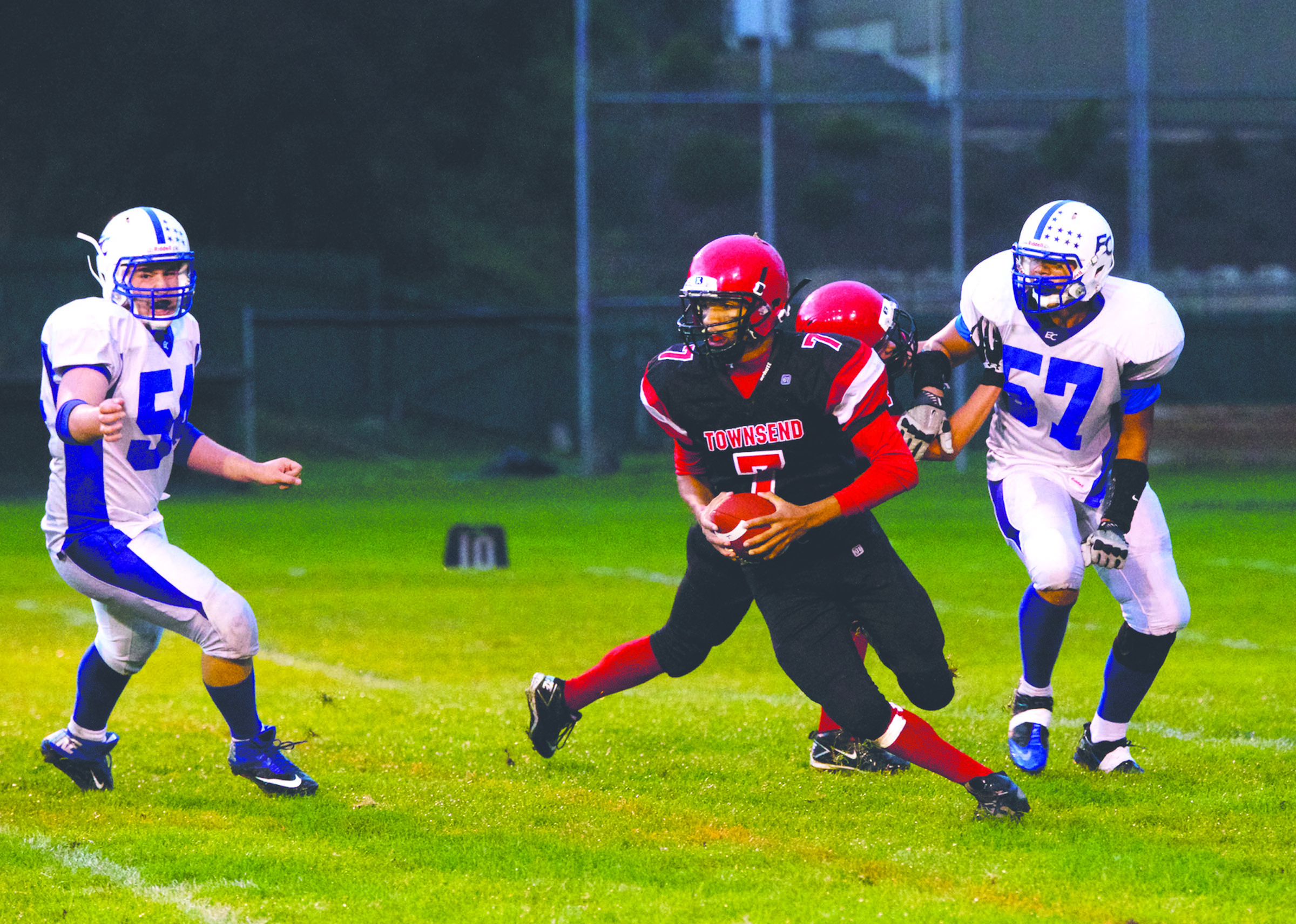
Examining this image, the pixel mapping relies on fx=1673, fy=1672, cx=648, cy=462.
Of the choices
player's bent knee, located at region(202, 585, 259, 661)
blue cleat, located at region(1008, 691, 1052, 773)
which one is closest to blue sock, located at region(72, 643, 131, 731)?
player's bent knee, located at region(202, 585, 259, 661)

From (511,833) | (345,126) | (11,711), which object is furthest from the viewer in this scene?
(345,126)

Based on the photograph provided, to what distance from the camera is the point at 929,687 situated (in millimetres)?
4863

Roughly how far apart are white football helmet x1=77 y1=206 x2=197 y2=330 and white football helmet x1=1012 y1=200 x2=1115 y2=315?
2.64 meters

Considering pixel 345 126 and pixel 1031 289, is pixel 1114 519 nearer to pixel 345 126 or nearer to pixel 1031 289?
pixel 1031 289

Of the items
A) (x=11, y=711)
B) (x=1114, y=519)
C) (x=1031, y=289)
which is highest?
(x=1031, y=289)

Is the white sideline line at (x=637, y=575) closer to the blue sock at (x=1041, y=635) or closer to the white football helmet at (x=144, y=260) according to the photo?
the blue sock at (x=1041, y=635)

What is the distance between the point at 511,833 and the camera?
4754mm

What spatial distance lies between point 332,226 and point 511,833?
2994 centimetres

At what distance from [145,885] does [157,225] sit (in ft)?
6.91

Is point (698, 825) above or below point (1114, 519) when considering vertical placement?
below

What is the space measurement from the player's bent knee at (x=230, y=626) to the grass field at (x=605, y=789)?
485mm

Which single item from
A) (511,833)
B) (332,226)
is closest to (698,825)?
(511,833)

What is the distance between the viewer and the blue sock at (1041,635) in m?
5.48

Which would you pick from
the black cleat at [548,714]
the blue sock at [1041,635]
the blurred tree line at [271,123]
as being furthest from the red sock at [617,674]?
the blurred tree line at [271,123]
